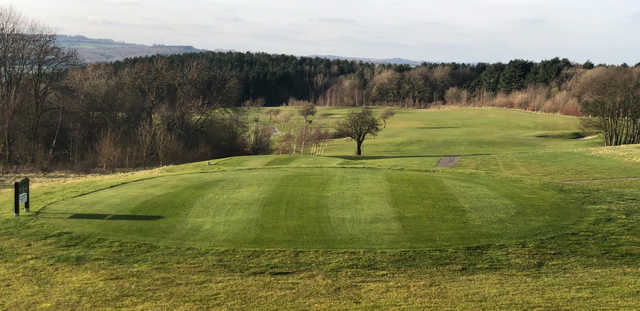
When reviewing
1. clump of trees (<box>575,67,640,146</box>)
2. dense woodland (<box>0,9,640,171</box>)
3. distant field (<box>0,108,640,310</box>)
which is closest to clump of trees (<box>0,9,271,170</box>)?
dense woodland (<box>0,9,640,171</box>)

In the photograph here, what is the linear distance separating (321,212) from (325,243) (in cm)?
224

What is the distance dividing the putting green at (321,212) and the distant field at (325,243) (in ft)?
0.19

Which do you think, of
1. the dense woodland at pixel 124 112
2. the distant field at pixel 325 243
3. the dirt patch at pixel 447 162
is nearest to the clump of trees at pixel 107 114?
the dense woodland at pixel 124 112

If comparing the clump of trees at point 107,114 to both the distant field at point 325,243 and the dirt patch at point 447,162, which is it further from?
the distant field at point 325,243

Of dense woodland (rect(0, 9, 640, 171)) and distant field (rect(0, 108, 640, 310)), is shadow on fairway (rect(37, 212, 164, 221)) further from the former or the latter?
dense woodland (rect(0, 9, 640, 171))

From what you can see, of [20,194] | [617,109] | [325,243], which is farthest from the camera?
[617,109]

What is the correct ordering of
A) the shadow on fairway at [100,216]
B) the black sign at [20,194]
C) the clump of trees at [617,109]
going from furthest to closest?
the clump of trees at [617,109]
the black sign at [20,194]
the shadow on fairway at [100,216]

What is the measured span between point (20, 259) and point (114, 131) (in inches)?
1439

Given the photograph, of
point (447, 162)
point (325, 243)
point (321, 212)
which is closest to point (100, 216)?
point (321, 212)

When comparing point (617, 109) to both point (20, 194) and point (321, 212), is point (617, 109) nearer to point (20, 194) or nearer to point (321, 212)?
point (321, 212)

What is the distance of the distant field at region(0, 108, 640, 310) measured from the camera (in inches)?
327

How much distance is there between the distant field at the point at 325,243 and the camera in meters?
8.30

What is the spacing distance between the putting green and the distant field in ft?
Result: 0.19

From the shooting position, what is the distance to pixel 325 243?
1110cm
